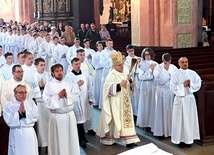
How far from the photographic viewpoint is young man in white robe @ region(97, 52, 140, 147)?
8.17 metres

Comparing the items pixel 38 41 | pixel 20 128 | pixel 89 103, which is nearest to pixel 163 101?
pixel 89 103

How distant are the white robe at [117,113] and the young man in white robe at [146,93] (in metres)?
1.32

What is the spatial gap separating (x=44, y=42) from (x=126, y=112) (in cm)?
820

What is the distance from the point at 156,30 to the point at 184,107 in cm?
942

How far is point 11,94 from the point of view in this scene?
24.3ft

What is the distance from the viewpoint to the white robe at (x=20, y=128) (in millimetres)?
6391

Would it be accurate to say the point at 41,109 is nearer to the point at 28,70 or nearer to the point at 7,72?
the point at 28,70

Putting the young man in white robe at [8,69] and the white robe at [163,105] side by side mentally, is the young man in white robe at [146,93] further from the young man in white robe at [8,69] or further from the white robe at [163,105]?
the young man in white robe at [8,69]

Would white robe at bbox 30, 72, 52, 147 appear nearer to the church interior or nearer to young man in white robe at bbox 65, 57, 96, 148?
the church interior

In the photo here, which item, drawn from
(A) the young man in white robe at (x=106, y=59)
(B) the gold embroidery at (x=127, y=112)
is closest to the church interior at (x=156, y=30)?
(B) the gold embroidery at (x=127, y=112)

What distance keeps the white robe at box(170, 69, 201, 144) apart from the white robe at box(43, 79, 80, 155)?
207 cm

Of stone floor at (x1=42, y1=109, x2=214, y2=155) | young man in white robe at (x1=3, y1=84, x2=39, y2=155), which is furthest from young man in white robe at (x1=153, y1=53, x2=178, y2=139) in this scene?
young man in white robe at (x1=3, y1=84, x2=39, y2=155)

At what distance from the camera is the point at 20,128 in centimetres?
647

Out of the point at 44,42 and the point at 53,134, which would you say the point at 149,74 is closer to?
the point at 53,134
